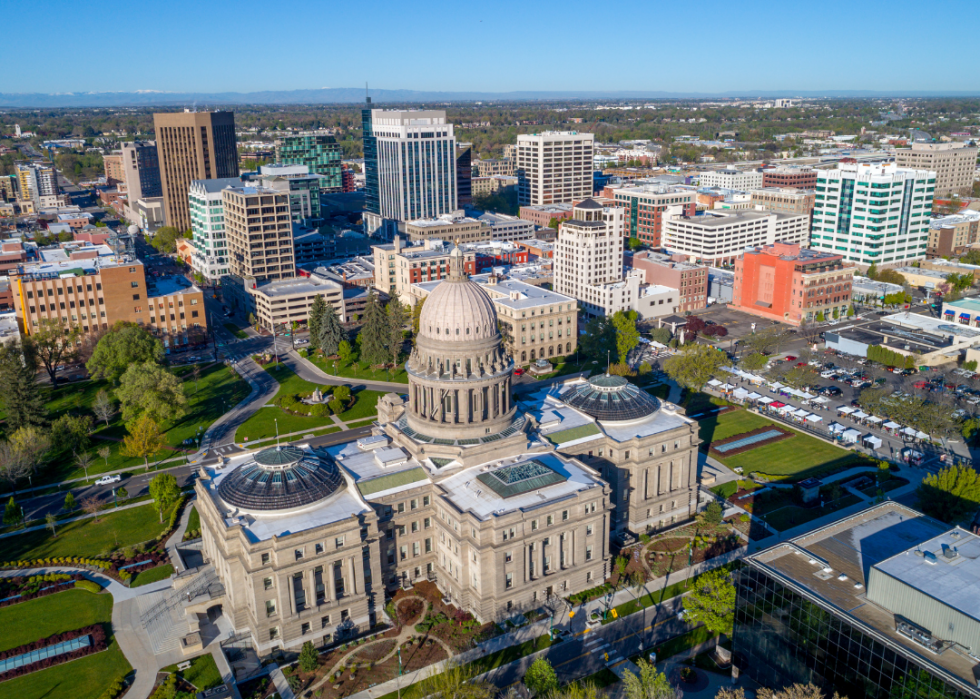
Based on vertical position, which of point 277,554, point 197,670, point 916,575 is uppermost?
point 916,575

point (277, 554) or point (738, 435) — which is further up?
point (277, 554)

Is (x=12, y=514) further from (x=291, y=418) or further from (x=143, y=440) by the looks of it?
(x=291, y=418)

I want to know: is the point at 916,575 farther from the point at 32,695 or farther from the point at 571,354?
the point at 571,354

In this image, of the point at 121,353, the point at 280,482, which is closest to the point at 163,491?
the point at 280,482

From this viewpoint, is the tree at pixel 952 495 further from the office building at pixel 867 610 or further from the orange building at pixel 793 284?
the orange building at pixel 793 284

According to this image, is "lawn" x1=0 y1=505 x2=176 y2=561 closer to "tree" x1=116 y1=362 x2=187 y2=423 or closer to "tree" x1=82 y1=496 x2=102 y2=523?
"tree" x1=82 y1=496 x2=102 y2=523

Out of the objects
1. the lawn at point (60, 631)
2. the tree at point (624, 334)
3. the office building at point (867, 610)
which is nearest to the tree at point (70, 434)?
the lawn at point (60, 631)

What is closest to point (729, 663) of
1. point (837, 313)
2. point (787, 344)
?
point (787, 344)
